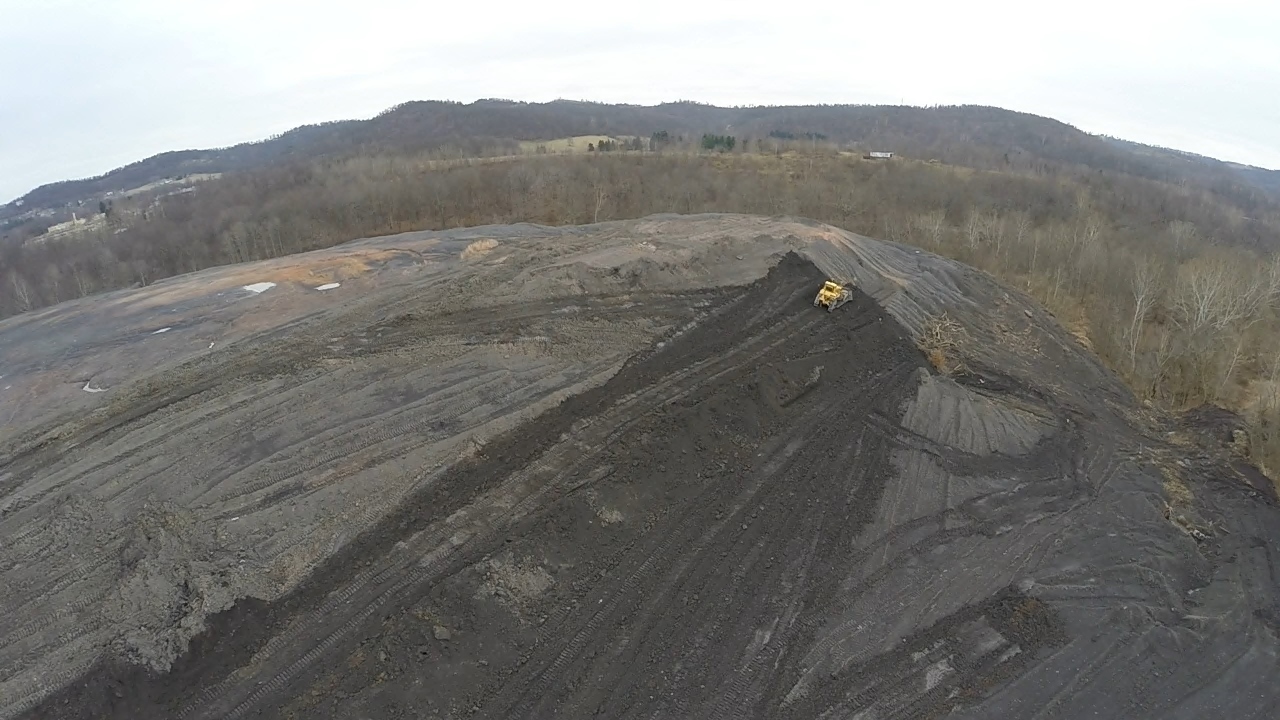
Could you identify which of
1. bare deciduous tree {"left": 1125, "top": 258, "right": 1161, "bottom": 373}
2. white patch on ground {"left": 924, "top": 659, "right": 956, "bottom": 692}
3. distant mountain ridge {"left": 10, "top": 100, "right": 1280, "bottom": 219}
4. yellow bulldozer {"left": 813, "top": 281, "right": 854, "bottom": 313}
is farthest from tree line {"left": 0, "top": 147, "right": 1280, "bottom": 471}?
distant mountain ridge {"left": 10, "top": 100, "right": 1280, "bottom": 219}

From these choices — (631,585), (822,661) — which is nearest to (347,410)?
(631,585)

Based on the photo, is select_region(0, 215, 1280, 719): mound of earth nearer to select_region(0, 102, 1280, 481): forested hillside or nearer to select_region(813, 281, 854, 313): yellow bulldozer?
select_region(813, 281, 854, 313): yellow bulldozer

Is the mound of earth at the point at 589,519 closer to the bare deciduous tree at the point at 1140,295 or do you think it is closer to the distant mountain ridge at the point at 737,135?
the bare deciduous tree at the point at 1140,295

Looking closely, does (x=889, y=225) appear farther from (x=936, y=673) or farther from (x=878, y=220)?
(x=936, y=673)

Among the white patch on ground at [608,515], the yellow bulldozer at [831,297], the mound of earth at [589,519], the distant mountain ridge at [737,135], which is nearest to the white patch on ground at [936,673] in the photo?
the mound of earth at [589,519]

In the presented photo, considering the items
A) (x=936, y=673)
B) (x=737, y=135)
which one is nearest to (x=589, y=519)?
(x=936, y=673)

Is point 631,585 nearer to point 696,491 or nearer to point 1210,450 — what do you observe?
point 696,491

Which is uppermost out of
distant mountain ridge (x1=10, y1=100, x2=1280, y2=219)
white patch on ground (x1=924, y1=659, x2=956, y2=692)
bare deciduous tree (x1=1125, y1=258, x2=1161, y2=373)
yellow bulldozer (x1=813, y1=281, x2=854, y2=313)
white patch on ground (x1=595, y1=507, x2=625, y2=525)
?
distant mountain ridge (x1=10, y1=100, x2=1280, y2=219)
